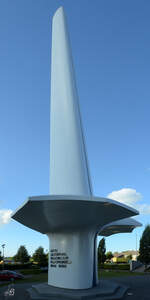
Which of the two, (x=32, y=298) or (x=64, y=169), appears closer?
(x=32, y=298)

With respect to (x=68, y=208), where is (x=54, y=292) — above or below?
below

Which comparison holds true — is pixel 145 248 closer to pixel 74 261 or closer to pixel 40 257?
pixel 40 257

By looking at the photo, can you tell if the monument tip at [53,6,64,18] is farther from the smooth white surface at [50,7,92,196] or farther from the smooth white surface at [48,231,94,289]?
the smooth white surface at [48,231,94,289]

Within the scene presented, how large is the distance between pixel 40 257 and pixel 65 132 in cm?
4103

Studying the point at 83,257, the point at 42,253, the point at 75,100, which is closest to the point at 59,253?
the point at 83,257

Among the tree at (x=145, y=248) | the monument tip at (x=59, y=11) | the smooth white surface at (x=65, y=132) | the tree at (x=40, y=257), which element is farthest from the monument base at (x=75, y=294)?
the tree at (x=40, y=257)

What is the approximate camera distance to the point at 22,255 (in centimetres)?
5878

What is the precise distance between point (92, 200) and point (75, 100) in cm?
1006

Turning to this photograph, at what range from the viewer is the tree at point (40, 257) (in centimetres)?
5065

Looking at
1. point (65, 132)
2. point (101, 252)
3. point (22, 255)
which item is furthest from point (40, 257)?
point (65, 132)

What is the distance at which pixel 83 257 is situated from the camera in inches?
639

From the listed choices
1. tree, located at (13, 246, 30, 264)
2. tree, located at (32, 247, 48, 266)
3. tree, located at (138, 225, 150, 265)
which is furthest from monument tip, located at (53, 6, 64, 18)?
tree, located at (13, 246, 30, 264)

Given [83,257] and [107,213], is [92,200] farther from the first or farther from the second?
[83,257]

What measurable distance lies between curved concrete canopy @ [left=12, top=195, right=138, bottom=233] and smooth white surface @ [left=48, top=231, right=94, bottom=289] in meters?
0.65
